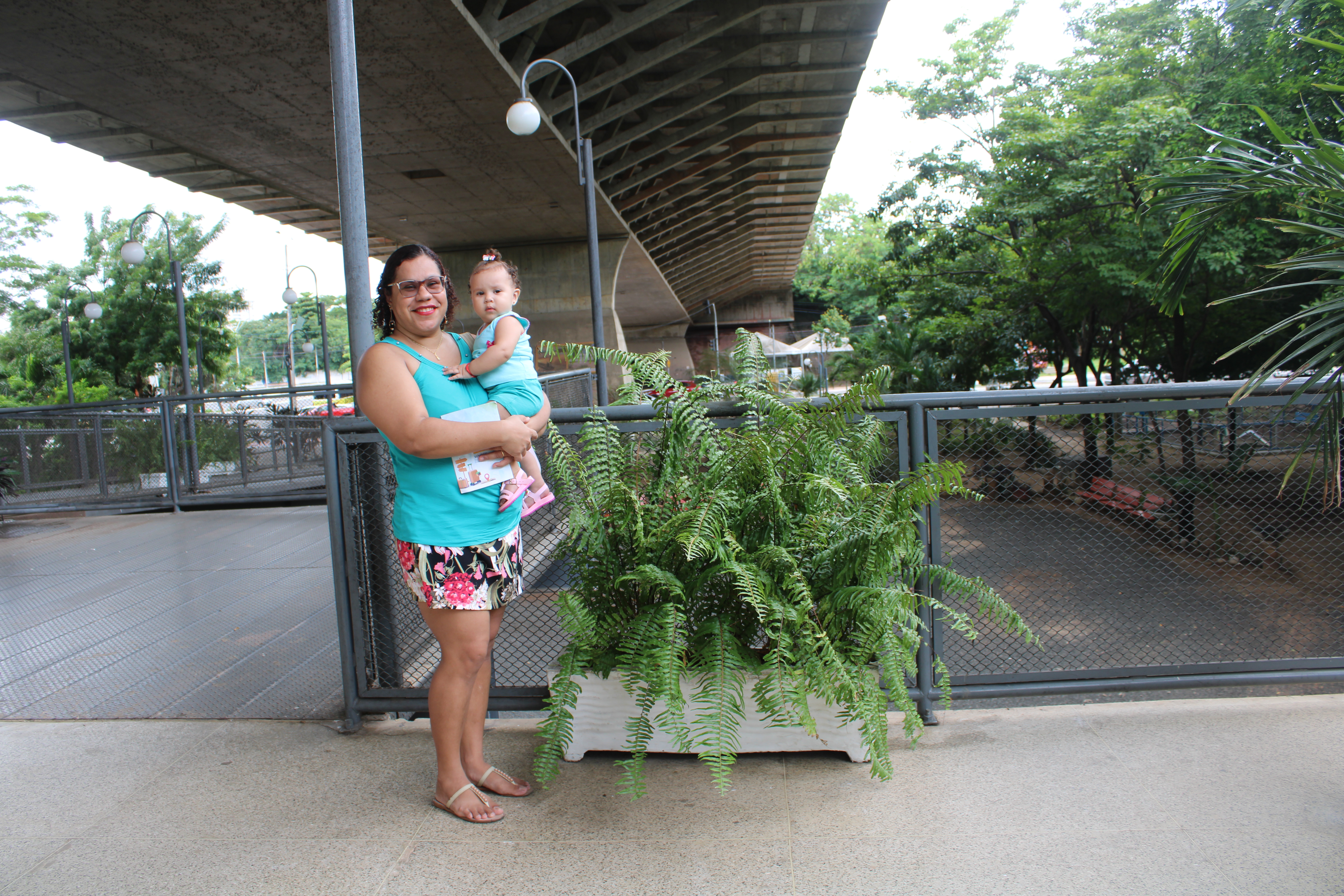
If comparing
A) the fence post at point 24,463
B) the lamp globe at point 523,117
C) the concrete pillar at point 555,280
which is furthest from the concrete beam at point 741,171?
the fence post at point 24,463

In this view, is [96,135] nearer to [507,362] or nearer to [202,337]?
[507,362]

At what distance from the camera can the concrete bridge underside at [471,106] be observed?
11422mm

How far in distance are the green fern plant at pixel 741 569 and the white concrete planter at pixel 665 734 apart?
62mm

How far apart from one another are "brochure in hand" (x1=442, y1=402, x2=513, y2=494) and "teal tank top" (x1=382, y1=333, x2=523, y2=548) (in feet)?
0.07

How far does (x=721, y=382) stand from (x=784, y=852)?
182cm

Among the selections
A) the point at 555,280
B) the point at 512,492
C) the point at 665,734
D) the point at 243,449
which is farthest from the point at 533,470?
the point at 555,280

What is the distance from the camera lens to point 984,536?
4.93 metres

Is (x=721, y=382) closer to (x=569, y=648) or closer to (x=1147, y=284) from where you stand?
(x=569, y=648)

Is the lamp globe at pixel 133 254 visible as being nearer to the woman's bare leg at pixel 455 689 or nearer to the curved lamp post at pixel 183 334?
the curved lamp post at pixel 183 334

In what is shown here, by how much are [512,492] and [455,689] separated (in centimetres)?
67

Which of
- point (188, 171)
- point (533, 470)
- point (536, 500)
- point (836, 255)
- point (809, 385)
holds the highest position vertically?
point (836, 255)

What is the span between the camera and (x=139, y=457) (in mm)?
10711

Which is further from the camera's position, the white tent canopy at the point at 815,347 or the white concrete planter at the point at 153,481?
the white tent canopy at the point at 815,347

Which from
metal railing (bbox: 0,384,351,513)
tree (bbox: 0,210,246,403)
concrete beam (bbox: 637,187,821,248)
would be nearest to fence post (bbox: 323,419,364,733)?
metal railing (bbox: 0,384,351,513)
